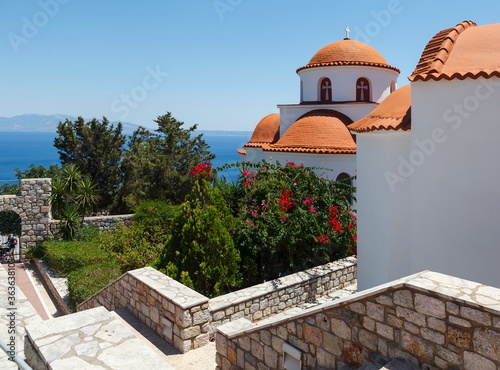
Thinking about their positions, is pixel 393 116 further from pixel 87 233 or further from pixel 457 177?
pixel 87 233

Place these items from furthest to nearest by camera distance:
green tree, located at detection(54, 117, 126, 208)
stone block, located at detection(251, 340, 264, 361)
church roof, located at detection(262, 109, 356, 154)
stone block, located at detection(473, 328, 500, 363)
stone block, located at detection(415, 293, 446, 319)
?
green tree, located at detection(54, 117, 126, 208), church roof, located at detection(262, 109, 356, 154), stone block, located at detection(251, 340, 264, 361), stone block, located at detection(415, 293, 446, 319), stone block, located at detection(473, 328, 500, 363)

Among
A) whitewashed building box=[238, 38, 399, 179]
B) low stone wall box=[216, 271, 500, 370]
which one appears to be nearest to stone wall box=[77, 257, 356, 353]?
low stone wall box=[216, 271, 500, 370]

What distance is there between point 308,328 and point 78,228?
13.0 meters

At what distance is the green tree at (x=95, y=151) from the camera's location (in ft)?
82.1

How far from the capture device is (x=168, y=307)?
19.4ft

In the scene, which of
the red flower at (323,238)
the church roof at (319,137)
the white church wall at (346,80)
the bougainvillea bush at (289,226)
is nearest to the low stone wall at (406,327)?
the bougainvillea bush at (289,226)

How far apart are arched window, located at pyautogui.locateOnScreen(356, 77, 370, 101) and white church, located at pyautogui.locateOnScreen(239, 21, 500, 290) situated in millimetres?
9277

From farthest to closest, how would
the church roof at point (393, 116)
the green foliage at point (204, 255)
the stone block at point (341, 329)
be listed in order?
Result: the green foliage at point (204, 255)
the church roof at point (393, 116)
the stone block at point (341, 329)

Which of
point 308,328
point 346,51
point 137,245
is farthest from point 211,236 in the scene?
point 346,51

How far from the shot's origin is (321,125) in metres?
15.2

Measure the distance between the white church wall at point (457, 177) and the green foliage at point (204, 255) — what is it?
3.33m

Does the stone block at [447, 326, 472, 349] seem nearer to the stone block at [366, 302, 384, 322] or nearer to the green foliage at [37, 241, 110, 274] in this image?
the stone block at [366, 302, 384, 322]

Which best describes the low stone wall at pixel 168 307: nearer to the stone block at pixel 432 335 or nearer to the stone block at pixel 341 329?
the stone block at pixel 341 329

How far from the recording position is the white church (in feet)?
19.2
